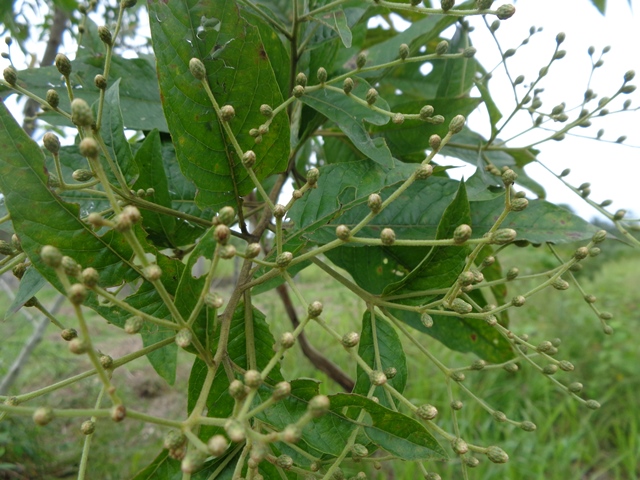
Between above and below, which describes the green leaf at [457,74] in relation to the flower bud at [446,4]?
below

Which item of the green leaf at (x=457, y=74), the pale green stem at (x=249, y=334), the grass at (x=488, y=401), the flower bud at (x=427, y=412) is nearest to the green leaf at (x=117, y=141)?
the pale green stem at (x=249, y=334)

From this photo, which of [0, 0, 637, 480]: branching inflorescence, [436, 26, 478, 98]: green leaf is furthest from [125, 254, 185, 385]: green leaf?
[436, 26, 478, 98]: green leaf

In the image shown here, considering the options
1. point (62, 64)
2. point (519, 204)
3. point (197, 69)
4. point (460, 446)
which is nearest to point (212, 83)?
point (197, 69)

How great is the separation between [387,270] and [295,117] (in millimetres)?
294

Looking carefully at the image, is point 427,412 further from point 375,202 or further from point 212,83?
point 212,83

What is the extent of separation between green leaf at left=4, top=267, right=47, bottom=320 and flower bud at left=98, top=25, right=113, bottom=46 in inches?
10.9

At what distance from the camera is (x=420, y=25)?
882 millimetres

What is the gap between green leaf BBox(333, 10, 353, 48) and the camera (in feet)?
1.86

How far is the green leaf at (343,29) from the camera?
57cm

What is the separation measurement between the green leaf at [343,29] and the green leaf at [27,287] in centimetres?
45

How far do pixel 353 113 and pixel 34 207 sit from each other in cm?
39

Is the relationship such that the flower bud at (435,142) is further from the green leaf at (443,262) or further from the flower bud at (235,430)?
the flower bud at (235,430)

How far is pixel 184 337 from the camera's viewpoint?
0.40 m

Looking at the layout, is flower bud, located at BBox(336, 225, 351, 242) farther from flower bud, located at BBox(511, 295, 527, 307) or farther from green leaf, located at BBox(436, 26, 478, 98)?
green leaf, located at BBox(436, 26, 478, 98)
